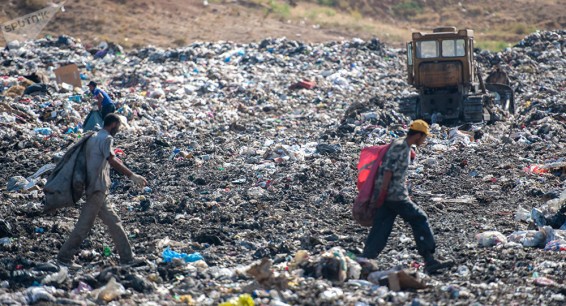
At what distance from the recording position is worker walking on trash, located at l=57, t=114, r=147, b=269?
6.76 meters

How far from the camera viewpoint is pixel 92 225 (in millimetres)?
6895

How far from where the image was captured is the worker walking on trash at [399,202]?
257 inches

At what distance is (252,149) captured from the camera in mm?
13125

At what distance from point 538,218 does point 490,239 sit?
89 centimetres

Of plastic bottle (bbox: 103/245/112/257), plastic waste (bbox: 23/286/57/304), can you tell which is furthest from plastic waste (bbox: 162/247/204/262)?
plastic waste (bbox: 23/286/57/304)

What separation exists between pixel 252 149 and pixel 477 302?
772cm

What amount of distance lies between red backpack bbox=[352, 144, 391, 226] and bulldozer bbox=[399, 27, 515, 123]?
9293mm

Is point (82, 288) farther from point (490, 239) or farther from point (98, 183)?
point (490, 239)

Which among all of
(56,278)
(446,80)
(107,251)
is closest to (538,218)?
(107,251)

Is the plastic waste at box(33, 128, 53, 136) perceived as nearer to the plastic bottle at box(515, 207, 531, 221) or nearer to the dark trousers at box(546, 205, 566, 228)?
the plastic bottle at box(515, 207, 531, 221)

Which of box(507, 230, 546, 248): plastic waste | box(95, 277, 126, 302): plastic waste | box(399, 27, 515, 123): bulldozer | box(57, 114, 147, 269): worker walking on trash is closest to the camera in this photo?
box(95, 277, 126, 302): plastic waste

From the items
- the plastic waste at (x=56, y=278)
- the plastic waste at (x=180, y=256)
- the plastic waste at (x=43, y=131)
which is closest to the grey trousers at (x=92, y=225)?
the plastic waste at (x=180, y=256)

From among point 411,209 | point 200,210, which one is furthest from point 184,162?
point 411,209

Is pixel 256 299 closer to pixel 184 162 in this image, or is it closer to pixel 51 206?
pixel 51 206
